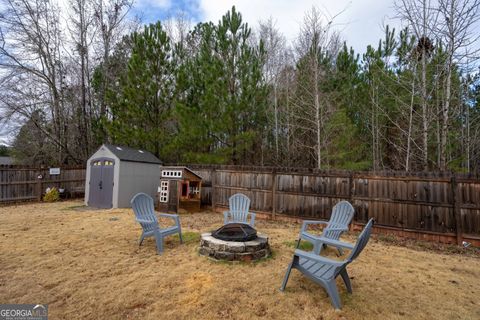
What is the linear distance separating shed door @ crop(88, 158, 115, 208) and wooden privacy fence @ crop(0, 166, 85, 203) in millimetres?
2600

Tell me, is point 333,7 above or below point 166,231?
above

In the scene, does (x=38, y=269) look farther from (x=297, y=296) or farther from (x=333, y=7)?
(x=333, y=7)

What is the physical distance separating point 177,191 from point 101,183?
→ 302 cm

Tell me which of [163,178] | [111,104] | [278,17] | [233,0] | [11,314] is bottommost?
[11,314]

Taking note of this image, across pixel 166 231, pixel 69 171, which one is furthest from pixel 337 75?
pixel 69 171

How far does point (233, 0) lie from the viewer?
9.24m

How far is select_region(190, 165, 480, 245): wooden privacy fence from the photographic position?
462cm

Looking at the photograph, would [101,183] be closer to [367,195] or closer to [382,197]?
[367,195]

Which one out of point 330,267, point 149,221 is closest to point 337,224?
point 330,267

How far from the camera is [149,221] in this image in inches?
159

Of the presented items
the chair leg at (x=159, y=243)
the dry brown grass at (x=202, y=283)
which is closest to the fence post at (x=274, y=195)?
the dry brown grass at (x=202, y=283)

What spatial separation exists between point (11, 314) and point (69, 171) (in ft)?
32.2

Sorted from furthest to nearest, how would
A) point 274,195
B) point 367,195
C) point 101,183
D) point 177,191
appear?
point 101,183, point 177,191, point 274,195, point 367,195

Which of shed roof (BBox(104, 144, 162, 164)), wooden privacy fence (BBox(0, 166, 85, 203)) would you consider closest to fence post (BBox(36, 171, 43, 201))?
wooden privacy fence (BBox(0, 166, 85, 203))
